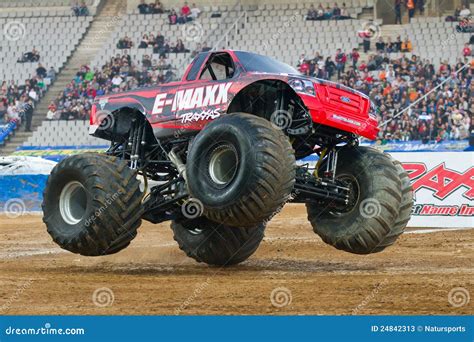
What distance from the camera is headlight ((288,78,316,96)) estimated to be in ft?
35.5

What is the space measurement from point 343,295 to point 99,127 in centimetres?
522

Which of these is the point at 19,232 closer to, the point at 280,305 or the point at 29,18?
the point at 280,305

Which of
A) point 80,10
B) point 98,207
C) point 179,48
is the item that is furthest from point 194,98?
point 80,10

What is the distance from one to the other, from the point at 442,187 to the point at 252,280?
27.2 ft

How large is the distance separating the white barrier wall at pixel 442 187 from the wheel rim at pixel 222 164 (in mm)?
7943

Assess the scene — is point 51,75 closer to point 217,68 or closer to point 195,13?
point 195,13

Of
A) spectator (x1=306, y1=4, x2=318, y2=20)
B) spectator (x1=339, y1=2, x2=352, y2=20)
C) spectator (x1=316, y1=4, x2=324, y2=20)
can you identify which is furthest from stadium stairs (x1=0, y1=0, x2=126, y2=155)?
spectator (x1=339, y1=2, x2=352, y2=20)

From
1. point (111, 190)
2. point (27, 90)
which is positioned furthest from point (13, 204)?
point (111, 190)

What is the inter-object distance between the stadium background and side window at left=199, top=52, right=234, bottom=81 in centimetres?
257

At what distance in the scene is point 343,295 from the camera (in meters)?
9.12

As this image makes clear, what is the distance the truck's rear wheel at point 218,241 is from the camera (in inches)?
503

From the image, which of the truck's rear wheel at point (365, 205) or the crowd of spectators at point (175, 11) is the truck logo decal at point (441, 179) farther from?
the crowd of spectators at point (175, 11)

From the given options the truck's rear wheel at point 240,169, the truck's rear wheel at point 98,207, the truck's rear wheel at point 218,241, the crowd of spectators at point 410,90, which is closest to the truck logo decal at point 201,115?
the truck's rear wheel at point 240,169

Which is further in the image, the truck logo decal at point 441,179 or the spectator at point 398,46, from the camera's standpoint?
the spectator at point 398,46
